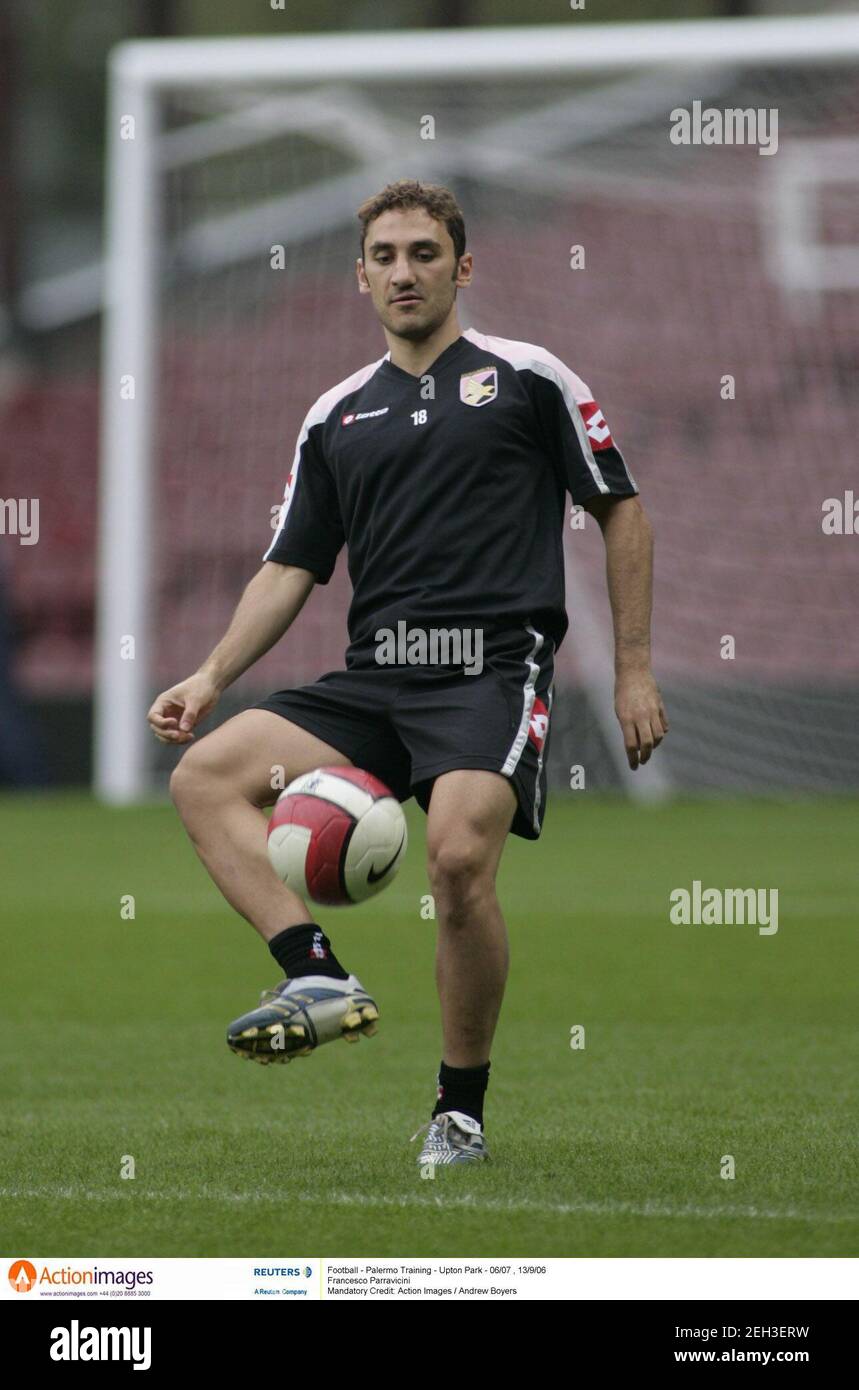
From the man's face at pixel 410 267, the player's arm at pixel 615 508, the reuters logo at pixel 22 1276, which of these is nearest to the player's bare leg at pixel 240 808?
the player's arm at pixel 615 508

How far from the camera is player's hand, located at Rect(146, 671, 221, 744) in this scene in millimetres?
4957

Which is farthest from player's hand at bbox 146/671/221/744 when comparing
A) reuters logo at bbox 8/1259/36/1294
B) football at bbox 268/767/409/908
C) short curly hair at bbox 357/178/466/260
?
reuters logo at bbox 8/1259/36/1294

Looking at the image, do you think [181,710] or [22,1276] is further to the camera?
[181,710]

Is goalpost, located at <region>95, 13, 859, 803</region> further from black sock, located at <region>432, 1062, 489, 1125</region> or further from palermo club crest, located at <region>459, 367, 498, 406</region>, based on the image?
black sock, located at <region>432, 1062, 489, 1125</region>

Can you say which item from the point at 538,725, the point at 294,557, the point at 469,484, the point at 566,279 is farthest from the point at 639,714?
the point at 566,279

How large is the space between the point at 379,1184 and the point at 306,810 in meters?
0.83

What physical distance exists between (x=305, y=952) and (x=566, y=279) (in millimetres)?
13191

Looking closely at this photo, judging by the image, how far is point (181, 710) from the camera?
4.99m

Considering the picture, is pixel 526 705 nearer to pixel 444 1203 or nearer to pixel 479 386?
pixel 479 386

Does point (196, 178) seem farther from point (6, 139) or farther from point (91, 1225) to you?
point (91, 1225)

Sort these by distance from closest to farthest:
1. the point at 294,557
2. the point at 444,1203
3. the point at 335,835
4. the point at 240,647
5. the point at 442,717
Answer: the point at 444,1203
the point at 335,835
the point at 442,717
the point at 240,647
the point at 294,557

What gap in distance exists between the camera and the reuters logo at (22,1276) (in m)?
Result: 3.85

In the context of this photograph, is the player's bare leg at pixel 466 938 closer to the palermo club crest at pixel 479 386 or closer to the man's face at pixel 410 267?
the palermo club crest at pixel 479 386

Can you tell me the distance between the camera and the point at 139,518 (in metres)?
16.0
